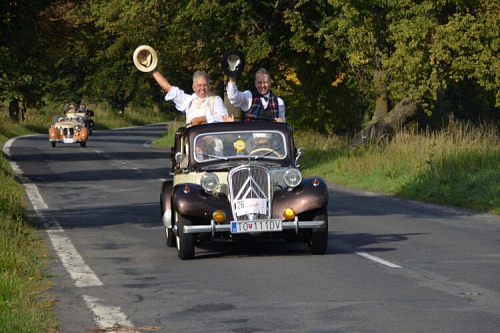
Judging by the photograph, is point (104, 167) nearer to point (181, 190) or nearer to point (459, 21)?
point (459, 21)

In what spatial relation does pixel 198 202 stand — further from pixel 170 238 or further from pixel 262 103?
pixel 262 103

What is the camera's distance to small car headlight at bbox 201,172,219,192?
12.9 meters

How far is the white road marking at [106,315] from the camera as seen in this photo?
8758mm

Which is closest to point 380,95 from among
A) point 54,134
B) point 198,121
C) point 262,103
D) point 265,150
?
point 54,134

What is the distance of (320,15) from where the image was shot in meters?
37.0

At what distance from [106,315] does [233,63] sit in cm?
631

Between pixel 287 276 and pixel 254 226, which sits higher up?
pixel 254 226

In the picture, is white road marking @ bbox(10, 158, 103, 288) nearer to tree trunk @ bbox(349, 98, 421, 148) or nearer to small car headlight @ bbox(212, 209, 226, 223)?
small car headlight @ bbox(212, 209, 226, 223)

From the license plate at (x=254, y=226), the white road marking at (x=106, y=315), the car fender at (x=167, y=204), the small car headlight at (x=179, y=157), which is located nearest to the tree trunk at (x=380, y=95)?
the car fender at (x=167, y=204)

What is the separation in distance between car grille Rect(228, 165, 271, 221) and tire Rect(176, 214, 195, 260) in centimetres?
52

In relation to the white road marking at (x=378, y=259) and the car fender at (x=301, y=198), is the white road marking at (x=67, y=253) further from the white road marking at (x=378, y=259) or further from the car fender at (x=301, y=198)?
the white road marking at (x=378, y=259)

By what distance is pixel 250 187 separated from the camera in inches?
504

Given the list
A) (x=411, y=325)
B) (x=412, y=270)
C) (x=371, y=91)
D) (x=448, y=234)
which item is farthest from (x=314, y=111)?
(x=411, y=325)

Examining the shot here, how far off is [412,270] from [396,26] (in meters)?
20.3
